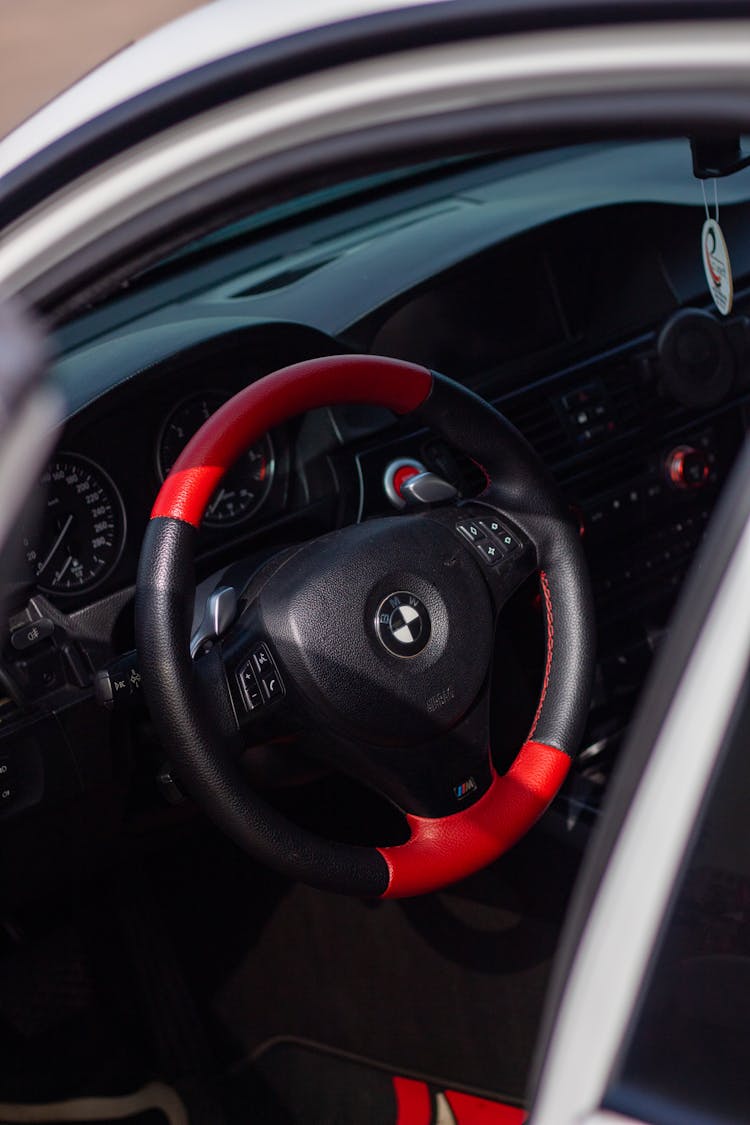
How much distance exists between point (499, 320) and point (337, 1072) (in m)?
1.38

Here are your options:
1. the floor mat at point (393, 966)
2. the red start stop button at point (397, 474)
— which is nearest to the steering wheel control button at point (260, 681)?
the red start stop button at point (397, 474)

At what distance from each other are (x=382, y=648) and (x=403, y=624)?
39mm

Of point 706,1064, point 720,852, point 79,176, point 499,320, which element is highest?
point 499,320

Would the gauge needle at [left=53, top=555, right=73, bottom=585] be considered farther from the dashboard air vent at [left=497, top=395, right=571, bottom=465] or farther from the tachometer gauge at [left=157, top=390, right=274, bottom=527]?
the dashboard air vent at [left=497, top=395, right=571, bottom=465]

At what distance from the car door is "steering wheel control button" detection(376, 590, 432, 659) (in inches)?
25.7

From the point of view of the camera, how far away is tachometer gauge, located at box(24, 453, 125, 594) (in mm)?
1762

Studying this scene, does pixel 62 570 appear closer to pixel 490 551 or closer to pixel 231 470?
pixel 231 470

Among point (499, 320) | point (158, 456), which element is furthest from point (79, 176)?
point (499, 320)

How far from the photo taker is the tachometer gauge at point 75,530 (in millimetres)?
1762

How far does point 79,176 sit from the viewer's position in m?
0.85

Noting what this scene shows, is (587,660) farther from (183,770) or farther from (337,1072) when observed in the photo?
(337,1072)

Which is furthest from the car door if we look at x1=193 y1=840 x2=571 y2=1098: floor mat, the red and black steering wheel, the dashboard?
x1=193 y1=840 x2=571 y2=1098: floor mat

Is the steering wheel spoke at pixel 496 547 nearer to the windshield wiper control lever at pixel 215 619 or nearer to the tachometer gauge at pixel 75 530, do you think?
the windshield wiper control lever at pixel 215 619

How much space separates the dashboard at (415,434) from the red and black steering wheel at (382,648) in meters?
0.18
